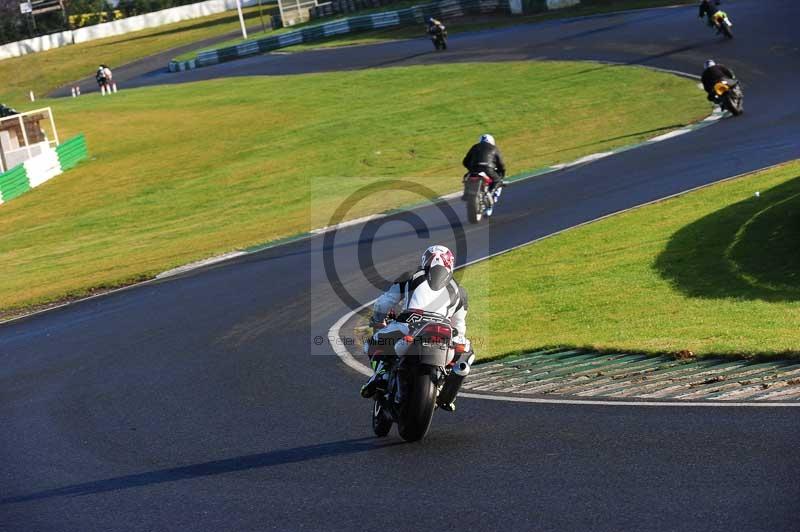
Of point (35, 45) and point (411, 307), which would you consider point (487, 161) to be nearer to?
point (411, 307)

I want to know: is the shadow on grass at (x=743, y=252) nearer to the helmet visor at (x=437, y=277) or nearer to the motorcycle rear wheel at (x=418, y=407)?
the helmet visor at (x=437, y=277)

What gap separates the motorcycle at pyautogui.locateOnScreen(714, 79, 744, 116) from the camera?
97.3 ft

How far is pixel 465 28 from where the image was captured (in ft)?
191

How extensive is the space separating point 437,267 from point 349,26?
192 feet

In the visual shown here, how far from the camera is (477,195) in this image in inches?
846

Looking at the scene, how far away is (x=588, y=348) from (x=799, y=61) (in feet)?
87.9

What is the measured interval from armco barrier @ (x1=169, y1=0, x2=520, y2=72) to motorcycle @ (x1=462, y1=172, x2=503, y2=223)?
39.0 metres

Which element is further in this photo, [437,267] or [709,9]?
[709,9]

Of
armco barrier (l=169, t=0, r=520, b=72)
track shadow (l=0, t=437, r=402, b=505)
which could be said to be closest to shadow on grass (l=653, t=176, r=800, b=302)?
track shadow (l=0, t=437, r=402, b=505)

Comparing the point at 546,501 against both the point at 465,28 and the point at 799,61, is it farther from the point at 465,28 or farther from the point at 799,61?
the point at 465,28

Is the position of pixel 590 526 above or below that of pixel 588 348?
above

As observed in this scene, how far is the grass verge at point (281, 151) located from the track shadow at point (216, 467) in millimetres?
12445

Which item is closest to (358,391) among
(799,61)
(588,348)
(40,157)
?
(588,348)

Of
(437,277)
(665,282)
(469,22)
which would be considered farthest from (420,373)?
(469,22)
